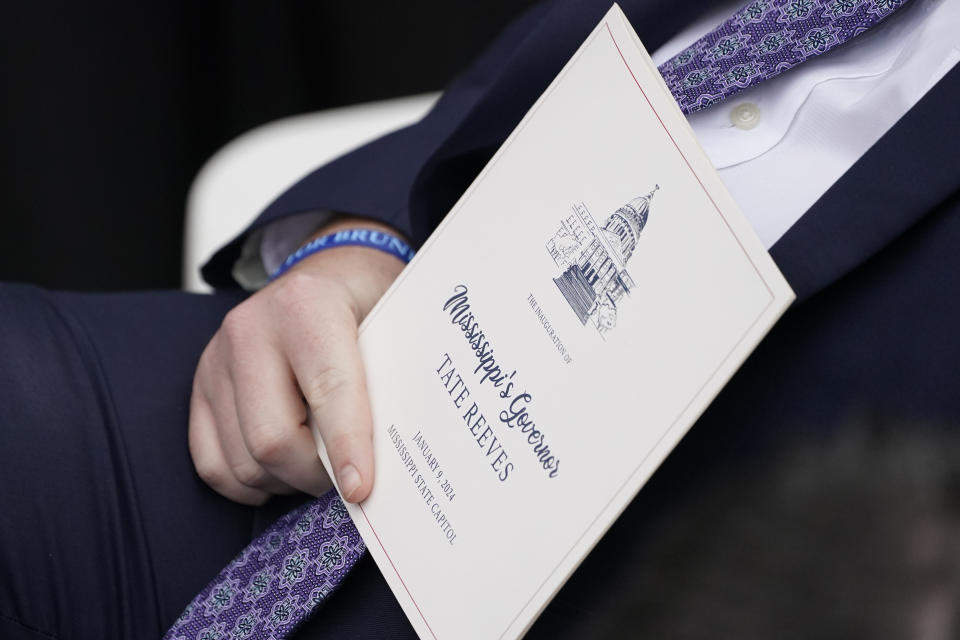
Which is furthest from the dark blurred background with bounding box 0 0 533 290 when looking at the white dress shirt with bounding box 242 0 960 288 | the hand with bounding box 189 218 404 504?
the white dress shirt with bounding box 242 0 960 288

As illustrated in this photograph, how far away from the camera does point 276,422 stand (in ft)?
1.61

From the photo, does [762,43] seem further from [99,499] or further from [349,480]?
[99,499]

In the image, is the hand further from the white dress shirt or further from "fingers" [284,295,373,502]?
the white dress shirt

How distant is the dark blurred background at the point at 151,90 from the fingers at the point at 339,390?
96 centimetres

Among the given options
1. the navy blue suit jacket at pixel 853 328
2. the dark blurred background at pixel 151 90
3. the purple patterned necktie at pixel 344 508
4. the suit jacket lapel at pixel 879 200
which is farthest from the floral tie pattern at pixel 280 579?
the dark blurred background at pixel 151 90

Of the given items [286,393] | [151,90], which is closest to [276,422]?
[286,393]

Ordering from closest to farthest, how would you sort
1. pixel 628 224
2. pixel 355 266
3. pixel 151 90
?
pixel 628 224 → pixel 355 266 → pixel 151 90

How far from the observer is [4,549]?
0.51m

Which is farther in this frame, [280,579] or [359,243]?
[359,243]

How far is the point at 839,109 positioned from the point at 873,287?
0.09 meters

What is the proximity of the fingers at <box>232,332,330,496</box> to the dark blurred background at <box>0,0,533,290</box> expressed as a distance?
37.2 inches

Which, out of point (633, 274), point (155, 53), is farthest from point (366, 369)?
point (155, 53)

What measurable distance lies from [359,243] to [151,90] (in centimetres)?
87

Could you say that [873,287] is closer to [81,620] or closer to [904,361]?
[904,361]
